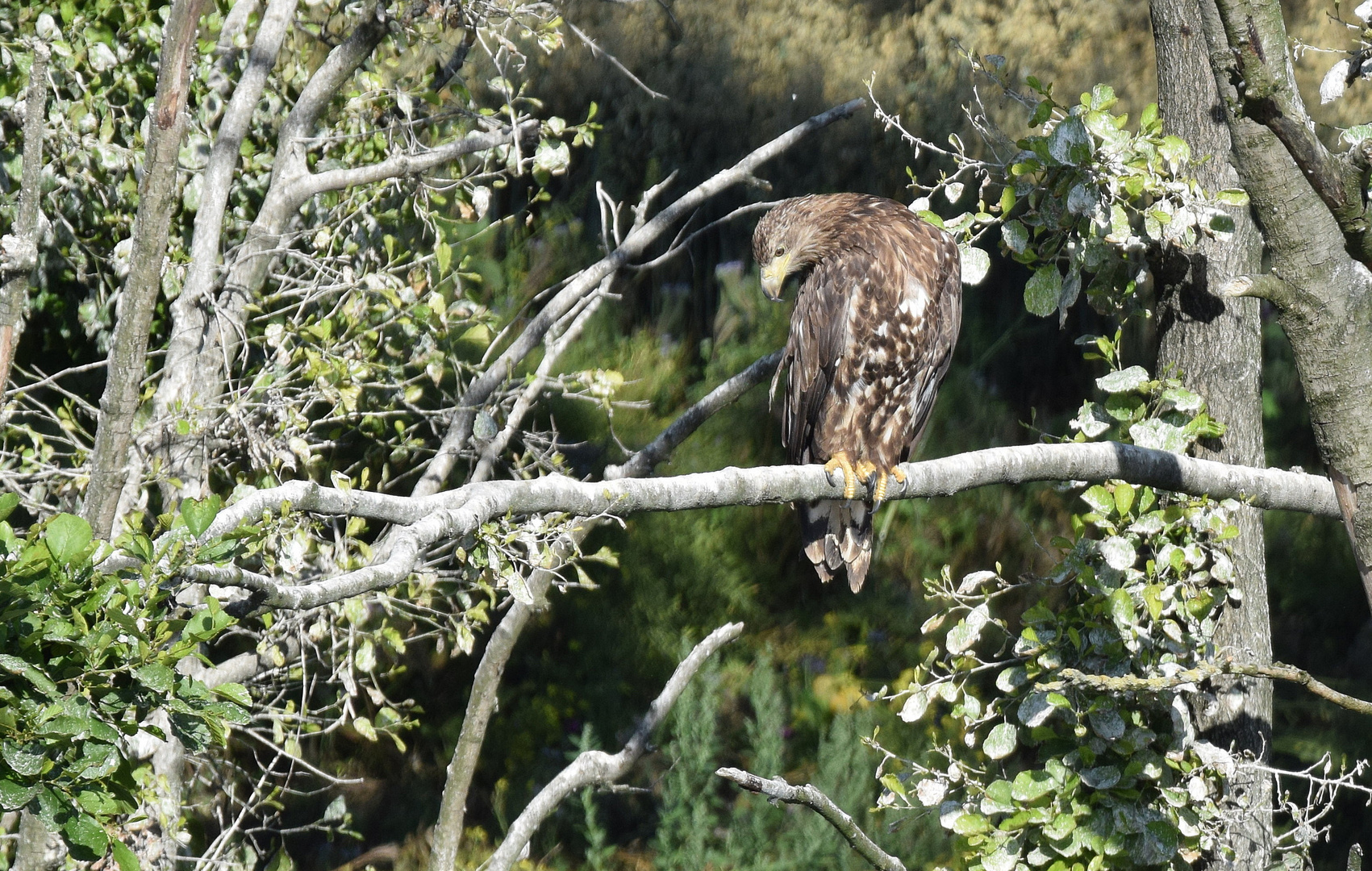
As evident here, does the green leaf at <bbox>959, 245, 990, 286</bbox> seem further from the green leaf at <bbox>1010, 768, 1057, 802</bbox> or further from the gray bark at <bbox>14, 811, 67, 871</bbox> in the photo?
the gray bark at <bbox>14, 811, 67, 871</bbox>

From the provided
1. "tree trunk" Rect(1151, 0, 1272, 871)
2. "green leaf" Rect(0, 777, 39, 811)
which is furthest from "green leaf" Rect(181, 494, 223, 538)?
"tree trunk" Rect(1151, 0, 1272, 871)

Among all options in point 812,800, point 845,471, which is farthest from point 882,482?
point 812,800

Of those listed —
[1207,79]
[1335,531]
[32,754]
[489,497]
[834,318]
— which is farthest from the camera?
[1335,531]

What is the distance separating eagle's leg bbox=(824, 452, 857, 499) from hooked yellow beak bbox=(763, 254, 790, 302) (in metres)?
0.39

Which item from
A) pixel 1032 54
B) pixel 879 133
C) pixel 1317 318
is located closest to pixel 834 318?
pixel 1317 318

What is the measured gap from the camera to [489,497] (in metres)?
1.40

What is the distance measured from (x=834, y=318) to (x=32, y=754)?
1.82m

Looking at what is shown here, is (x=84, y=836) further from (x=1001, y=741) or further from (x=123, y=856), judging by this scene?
(x=1001, y=741)

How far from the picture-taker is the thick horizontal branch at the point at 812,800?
1447 millimetres

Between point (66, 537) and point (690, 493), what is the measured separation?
788mm

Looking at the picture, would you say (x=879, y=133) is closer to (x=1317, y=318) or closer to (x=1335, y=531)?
(x=1335, y=531)

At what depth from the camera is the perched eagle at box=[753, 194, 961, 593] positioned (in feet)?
8.15

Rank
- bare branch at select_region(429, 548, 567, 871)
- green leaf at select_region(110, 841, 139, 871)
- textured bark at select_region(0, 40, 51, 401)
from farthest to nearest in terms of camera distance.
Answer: bare branch at select_region(429, 548, 567, 871) < textured bark at select_region(0, 40, 51, 401) < green leaf at select_region(110, 841, 139, 871)

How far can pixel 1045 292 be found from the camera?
6.81 feet
